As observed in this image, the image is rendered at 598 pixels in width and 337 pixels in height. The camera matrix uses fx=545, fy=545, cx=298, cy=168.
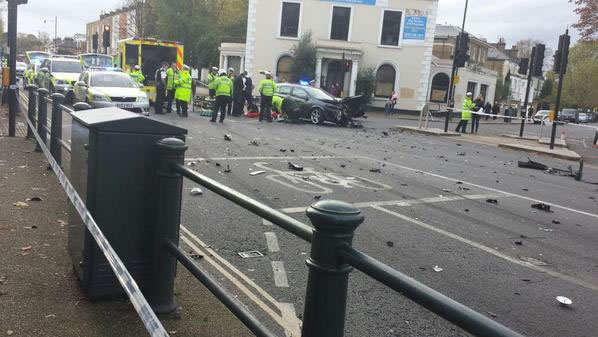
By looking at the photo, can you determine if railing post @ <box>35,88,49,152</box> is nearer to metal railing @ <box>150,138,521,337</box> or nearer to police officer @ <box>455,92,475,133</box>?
metal railing @ <box>150,138,521,337</box>

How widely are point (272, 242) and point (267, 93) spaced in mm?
15359

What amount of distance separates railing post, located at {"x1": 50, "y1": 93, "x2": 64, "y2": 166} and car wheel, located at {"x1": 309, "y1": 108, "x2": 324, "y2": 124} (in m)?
14.7

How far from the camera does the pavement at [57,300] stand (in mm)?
3383

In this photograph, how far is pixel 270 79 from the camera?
68.1ft

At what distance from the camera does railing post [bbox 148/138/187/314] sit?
3.33 metres

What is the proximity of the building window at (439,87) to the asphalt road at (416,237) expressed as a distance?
35.1 meters

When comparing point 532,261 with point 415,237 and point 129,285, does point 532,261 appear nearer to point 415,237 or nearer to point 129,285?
point 415,237

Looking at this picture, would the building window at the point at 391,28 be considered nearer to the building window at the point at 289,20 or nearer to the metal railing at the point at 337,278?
the building window at the point at 289,20

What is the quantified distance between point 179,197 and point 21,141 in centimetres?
860

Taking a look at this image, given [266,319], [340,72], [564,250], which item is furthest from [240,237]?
[340,72]

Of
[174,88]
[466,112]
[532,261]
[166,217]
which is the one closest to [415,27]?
[466,112]

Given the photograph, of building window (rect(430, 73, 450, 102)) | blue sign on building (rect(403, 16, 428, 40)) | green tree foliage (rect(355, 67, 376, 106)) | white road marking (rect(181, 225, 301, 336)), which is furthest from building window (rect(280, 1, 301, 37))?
white road marking (rect(181, 225, 301, 336))

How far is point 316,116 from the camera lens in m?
Result: 21.5

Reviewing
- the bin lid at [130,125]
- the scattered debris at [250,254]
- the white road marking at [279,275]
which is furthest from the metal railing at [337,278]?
the scattered debris at [250,254]
